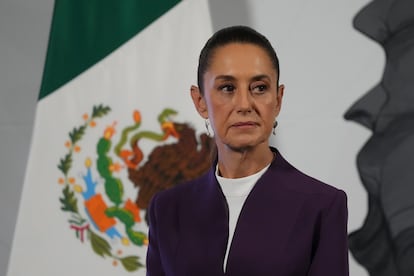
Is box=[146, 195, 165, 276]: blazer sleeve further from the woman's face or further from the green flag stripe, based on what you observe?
the green flag stripe

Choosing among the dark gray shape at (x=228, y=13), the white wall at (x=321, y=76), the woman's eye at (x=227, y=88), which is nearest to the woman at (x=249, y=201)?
the woman's eye at (x=227, y=88)

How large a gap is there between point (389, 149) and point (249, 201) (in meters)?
1.26

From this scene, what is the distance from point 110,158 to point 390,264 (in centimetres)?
94

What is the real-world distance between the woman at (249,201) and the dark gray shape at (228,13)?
1.28 metres

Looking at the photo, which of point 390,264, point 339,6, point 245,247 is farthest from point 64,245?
point 245,247

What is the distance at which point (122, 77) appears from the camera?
→ 2.04 m

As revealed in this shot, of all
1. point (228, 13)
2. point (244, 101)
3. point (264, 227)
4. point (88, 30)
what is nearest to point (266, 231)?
point (264, 227)

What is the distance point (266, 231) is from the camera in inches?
27.9

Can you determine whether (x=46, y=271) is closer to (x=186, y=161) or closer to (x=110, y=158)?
(x=110, y=158)

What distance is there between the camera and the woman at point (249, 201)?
69 cm

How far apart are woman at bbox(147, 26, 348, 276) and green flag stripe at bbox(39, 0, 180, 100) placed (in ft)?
4.43

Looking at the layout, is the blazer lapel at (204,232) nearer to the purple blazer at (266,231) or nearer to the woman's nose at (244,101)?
the purple blazer at (266,231)

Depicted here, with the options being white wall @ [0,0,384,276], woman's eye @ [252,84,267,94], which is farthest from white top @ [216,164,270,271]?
white wall @ [0,0,384,276]

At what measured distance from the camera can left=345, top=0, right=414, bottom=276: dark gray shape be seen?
1867mm
